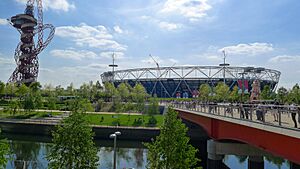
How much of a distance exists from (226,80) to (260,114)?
142 meters

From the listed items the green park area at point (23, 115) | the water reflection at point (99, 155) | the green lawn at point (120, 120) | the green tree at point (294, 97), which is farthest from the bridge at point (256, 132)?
the green park area at point (23, 115)

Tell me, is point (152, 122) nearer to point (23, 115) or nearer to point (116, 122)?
point (116, 122)

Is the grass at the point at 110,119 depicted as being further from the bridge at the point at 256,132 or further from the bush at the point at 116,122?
the bridge at the point at 256,132

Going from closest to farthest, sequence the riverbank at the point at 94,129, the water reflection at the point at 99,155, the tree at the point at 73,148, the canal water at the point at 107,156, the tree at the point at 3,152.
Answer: the tree at the point at 3,152
the tree at the point at 73,148
the water reflection at the point at 99,155
the canal water at the point at 107,156
the riverbank at the point at 94,129

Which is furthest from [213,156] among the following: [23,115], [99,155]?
[23,115]

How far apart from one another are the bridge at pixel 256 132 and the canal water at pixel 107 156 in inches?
374

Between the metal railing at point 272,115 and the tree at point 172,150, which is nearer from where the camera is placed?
the metal railing at point 272,115

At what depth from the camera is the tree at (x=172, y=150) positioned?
1617cm

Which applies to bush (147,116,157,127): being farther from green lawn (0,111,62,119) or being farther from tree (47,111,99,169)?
tree (47,111,99,169)

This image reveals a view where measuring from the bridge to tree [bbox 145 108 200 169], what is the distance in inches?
144

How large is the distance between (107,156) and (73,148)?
2368 cm

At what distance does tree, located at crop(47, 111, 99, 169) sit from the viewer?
15.5 metres

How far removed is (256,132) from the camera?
15.4 meters

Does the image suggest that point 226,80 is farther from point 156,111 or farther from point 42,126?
point 42,126
